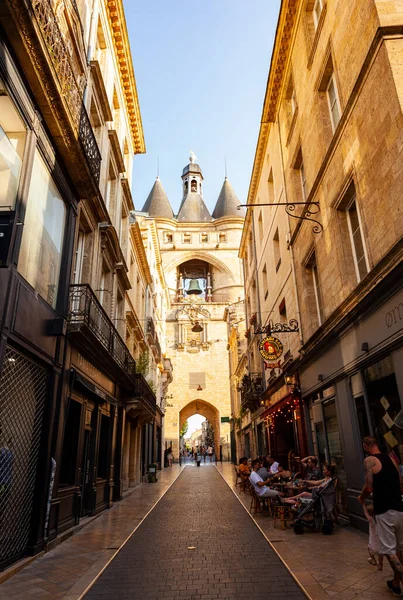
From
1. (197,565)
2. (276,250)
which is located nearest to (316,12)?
(276,250)

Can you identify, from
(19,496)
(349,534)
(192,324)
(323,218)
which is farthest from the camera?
(192,324)

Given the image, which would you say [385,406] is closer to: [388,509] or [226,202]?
[388,509]

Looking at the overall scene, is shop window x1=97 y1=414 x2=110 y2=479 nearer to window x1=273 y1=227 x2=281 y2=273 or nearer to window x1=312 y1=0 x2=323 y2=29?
window x1=273 y1=227 x2=281 y2=273

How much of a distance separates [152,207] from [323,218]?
5426 centimetres

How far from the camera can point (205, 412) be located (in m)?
49.9

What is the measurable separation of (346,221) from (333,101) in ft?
10.3

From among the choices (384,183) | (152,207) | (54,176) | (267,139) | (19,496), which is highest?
(152,207)

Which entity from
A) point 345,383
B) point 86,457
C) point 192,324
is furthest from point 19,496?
point 192,324

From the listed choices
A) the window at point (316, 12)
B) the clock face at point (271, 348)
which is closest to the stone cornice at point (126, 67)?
the window at point (316, 12)

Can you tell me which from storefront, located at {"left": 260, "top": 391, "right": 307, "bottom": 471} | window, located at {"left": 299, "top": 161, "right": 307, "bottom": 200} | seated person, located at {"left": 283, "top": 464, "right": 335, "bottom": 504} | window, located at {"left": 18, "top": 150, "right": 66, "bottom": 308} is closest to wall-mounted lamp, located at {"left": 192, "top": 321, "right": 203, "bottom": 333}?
storefront, located at {"left": 260, "top": 391, "right": 307, "bottom": 471}

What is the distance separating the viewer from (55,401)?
777cm

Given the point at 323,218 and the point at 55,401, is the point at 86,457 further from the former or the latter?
the point at 323,218

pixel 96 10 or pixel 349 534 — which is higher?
pixel 96 10

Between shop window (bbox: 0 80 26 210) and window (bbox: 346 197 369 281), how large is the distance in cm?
623
